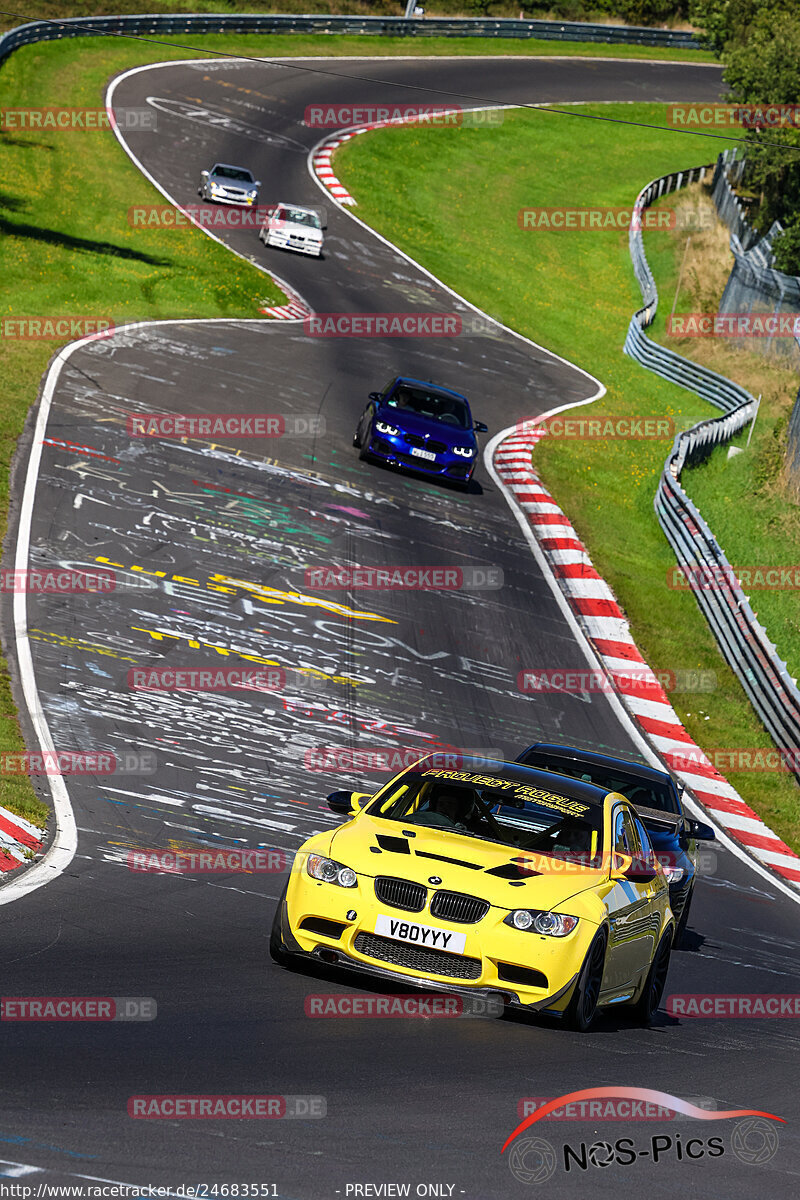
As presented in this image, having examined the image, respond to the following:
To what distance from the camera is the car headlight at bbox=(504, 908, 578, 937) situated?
863 cm

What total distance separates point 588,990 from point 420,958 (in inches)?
39.5

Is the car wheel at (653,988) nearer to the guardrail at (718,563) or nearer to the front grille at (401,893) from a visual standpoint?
the front grille at (401,893)

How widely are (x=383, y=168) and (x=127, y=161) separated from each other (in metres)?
12.2

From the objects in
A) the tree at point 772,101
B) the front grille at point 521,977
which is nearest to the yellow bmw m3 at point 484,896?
the front grille at point 521,977

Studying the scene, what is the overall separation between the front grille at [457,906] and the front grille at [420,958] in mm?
214

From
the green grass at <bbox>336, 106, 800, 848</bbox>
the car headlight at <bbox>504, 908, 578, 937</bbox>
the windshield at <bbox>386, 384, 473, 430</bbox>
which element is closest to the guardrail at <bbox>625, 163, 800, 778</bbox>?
the green grass at <bbox>336, 106, 800, 848</bbox>

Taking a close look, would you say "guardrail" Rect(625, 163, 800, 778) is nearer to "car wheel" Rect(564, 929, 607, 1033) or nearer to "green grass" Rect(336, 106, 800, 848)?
"green grass" Rect(336, 106, 800, 848)

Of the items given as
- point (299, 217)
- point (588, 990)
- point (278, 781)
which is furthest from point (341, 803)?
point (299, 217)

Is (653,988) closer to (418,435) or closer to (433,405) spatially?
(418,435)

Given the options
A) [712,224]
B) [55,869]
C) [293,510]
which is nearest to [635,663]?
[293,510]

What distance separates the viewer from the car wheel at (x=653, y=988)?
391 inches

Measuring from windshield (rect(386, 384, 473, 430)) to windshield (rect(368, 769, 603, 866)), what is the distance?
708 inches

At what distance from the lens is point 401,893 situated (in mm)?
8750

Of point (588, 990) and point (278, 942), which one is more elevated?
point (588, 990)
